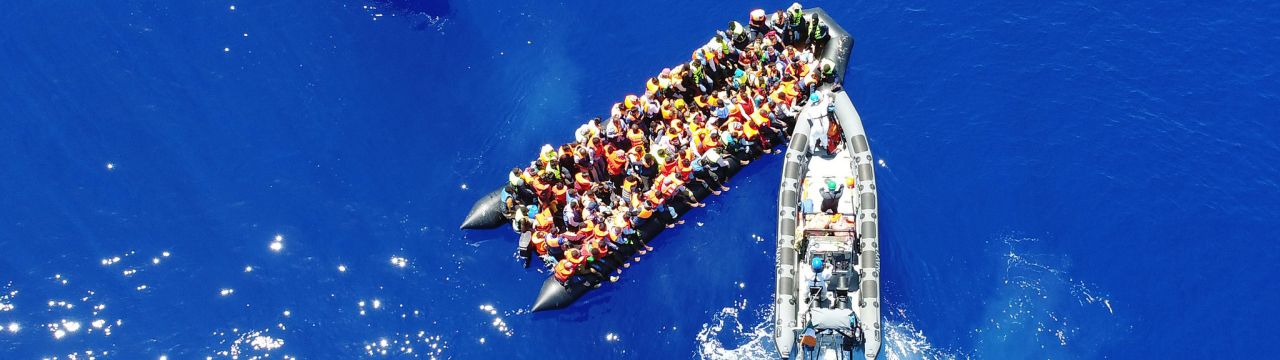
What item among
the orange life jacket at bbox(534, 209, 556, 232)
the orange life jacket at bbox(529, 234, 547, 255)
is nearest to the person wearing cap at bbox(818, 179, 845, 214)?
the orange life jacket at bbox(534, 209, 556, 232)

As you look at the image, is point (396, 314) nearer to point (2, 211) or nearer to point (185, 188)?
point (185, 188)

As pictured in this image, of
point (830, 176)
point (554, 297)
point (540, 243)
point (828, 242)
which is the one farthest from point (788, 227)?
point (540, 243)

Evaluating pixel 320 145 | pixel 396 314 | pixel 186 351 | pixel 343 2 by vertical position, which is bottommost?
pixel 396 314

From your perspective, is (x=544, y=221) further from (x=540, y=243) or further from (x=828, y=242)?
(x=828, y=242)

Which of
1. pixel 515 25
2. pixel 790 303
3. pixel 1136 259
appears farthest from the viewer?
pixel 515 25

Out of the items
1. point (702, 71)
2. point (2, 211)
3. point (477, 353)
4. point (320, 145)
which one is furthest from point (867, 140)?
point (2, 211)
